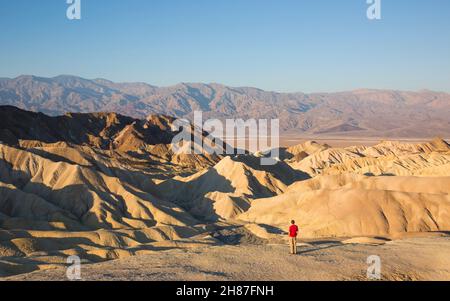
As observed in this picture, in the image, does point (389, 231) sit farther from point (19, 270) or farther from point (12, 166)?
point (12, 166)

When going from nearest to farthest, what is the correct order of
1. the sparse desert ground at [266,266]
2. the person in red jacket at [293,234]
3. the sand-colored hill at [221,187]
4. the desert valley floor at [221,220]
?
the sparse desert ground at [266,266], the desert valley floor at [221,220], the person in red jacket at [293,234], the sand-colored hill at [221,187]

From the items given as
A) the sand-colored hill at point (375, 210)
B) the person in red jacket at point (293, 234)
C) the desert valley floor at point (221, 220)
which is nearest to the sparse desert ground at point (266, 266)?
the desert valley floor at point (221, 220)

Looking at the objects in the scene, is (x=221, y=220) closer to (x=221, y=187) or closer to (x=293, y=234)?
(x=221, y=187)

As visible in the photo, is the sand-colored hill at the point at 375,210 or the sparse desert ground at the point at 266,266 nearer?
the sparse desert ground at the point at 266,266

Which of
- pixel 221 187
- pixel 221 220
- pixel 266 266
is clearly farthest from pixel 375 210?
pixel 221 187

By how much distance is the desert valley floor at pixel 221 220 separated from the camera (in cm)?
1966

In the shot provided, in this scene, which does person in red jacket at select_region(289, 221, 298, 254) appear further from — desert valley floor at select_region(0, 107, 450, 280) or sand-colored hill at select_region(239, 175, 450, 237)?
sand-colored hill at select_region(239, 175, 450, 237)

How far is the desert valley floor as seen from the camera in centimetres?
1966

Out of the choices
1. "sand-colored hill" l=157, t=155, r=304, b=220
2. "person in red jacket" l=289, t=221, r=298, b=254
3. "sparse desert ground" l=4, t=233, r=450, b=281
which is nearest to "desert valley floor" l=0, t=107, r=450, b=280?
"sparse desert ground" l=4, t=233, r=450, b=281

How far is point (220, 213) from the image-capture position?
6631 cm

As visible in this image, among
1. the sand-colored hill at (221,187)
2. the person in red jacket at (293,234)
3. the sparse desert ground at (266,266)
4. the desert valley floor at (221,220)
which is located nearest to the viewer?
the sparse desert ground at (266,266)

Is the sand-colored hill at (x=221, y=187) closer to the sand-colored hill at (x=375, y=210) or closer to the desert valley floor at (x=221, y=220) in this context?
the desert valley floor at (x=221, y=220)

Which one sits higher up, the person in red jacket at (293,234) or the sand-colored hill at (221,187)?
the person in red jacket at (293,234)
